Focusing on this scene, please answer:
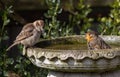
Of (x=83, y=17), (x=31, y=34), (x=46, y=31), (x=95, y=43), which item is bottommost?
(x=95, y=43)

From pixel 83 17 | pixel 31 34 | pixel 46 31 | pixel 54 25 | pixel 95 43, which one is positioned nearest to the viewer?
pixel 95 43

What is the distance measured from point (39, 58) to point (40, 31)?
83 centimetres

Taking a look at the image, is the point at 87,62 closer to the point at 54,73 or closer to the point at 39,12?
the point at 54,73

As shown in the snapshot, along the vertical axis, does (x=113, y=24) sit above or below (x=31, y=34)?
above

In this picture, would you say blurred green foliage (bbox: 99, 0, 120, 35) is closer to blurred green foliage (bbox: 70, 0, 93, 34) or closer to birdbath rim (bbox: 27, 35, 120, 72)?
blurred green foliage (bbox: 70, 0, 93, 34)

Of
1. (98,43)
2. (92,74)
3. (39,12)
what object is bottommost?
(92,74)

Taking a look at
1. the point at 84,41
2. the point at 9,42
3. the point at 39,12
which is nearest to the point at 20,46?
the point at 84,41

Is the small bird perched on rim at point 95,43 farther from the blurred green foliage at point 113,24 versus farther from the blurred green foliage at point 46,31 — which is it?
the blurred green foliage at point 113,24

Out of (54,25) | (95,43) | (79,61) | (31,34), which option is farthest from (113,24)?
(79,61)

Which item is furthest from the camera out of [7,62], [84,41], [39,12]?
[39,12]

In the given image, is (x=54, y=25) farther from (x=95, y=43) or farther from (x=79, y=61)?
(x=79, y=61)

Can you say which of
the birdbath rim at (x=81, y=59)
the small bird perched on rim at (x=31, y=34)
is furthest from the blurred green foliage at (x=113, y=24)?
the birdbath rim at (x=81, y=59)

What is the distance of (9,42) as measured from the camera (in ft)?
24.3

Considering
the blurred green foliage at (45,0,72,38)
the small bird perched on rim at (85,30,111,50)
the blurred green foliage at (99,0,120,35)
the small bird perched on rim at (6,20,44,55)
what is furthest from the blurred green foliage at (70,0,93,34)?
the small bird perched on rim at (85,30,111,50)
